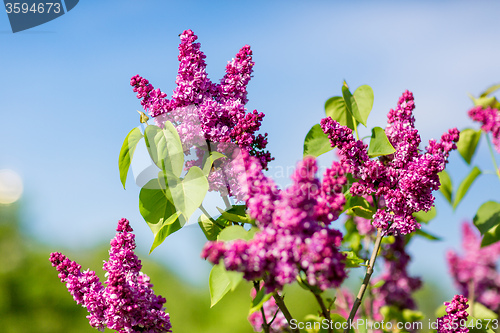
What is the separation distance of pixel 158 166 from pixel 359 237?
1369 millimetres

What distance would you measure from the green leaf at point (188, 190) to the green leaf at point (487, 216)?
3.85 feet

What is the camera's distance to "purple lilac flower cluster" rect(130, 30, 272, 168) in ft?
3.81

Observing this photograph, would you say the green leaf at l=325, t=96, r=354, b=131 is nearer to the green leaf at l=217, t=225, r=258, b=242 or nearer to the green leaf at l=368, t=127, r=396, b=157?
the green leaf at l=368, t=127, r=396, b=157

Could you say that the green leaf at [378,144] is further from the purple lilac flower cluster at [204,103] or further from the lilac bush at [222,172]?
the purple lilac flower cluster at [204,103]

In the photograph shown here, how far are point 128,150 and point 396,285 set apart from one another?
2.12 m

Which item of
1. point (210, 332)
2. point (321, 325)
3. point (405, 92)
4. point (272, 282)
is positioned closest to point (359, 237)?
point (321, 325)

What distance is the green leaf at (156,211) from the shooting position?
121 cm

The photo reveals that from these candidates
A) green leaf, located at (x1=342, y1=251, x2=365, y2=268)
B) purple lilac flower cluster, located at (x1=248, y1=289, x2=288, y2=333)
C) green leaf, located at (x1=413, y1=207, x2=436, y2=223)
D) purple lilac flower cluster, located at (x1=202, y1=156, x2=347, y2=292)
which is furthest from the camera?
purple lilac flower cluster, located at (x1=248, y1=289, x2=288, y2=333)

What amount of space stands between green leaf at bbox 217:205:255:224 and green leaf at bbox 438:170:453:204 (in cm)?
113

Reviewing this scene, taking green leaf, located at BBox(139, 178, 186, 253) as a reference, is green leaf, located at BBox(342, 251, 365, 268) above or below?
below

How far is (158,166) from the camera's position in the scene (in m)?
1.15

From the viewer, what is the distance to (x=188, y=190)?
3.53 feet

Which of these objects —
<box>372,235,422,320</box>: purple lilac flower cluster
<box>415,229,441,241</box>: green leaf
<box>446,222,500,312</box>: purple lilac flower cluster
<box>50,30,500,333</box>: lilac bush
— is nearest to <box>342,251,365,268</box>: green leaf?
<box>50,30,500,333</box>: lilac bush

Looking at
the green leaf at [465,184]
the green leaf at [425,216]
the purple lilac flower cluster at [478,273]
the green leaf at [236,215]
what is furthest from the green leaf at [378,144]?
the purple lilac flower cluster at [478,273]
